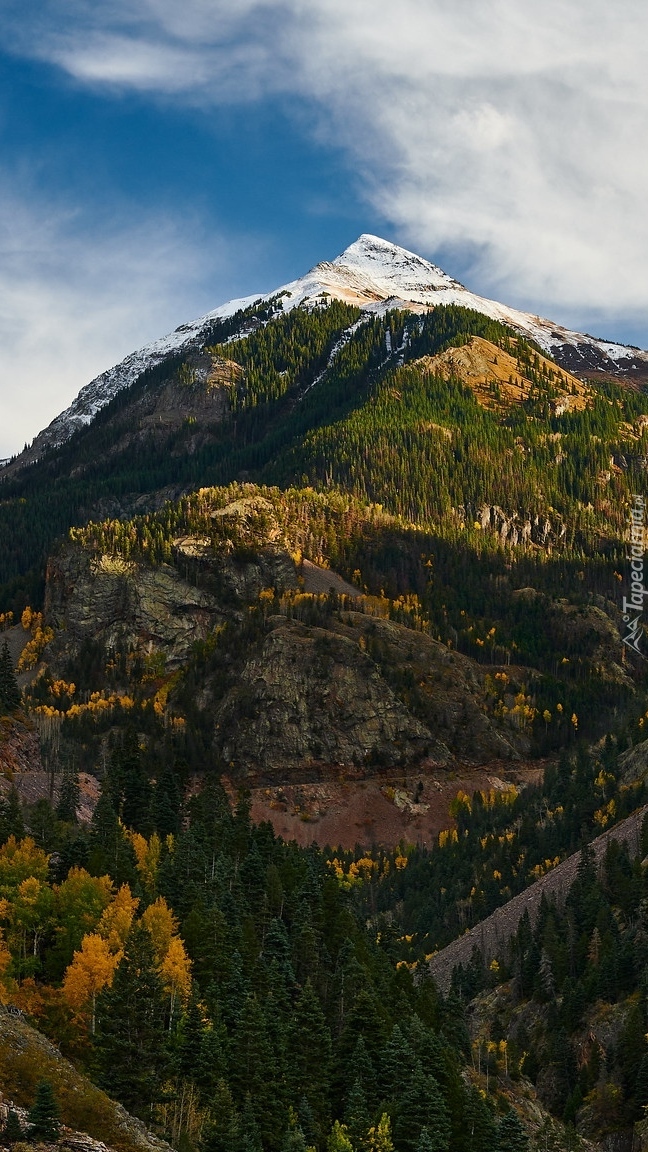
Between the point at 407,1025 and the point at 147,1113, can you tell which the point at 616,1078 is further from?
the point at 147,1113

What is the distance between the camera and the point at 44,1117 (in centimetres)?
7769

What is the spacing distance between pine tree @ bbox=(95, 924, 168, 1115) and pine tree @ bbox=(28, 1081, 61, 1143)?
1632cm

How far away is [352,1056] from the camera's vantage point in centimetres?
11850

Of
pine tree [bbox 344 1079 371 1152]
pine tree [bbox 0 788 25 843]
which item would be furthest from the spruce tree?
pine tree [bbox 344 1079 371 1152]

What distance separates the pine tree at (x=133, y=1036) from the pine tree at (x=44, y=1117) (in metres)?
16.3

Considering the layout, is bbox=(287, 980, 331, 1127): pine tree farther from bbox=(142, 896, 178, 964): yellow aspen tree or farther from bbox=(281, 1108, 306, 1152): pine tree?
bbox=(142, 896, 178, 964): yellow aspen tree

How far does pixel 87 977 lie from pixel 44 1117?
2779 centimetres

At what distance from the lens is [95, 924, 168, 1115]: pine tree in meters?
95.0

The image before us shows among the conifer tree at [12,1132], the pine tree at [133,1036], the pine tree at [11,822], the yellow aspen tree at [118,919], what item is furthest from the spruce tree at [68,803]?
the conifer tree at [12,1132]

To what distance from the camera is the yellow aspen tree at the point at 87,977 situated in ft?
343

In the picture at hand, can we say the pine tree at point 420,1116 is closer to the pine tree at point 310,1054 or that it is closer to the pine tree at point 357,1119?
the pine tree at point 357,1119

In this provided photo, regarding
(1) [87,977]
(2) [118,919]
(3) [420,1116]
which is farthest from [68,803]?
(3) [420,1116]

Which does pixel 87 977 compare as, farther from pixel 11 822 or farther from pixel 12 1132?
pixel 11 822

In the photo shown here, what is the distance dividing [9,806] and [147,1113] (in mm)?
50112
